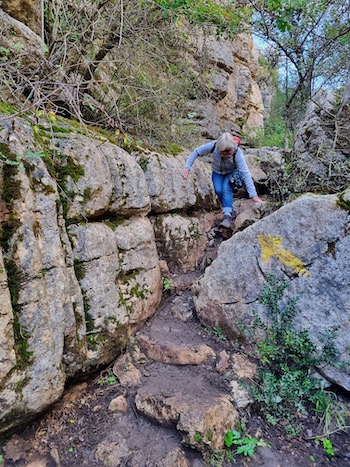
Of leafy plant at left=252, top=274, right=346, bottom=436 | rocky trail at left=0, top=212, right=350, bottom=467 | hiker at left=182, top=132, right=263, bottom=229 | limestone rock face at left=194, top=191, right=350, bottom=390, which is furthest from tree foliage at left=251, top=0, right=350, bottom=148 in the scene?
rocky trail at left=0, top=212, right=350, bottom=467

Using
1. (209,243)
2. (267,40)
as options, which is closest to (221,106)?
(267,40)

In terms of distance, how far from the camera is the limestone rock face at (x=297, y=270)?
293 cm

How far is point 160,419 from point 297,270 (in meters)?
2.11

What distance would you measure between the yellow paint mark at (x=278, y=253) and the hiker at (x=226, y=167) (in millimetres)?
1299

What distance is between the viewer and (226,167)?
494cm

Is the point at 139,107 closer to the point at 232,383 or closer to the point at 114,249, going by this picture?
the point at 114,249

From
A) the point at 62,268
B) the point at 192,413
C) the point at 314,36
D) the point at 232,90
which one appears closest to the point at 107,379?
the point at 192,413

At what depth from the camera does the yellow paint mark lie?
10.4 ft

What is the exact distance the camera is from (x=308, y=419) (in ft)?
8.81

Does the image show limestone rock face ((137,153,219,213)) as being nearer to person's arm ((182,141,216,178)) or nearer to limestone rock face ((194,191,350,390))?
person's arm ((182,141,216,178))

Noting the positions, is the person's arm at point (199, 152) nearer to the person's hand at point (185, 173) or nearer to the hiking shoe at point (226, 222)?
the person's hand at point (185, 173)

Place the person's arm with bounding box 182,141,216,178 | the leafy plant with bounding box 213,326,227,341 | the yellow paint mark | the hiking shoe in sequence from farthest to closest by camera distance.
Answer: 1. the hiking shoe
2. the person's arm with bounding box 182,141,216,178
3. the leafy plant with bounding box 213,326,227,341
4. the yellow paint mark

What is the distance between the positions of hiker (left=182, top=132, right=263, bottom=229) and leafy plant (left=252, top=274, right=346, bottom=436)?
2.07 m

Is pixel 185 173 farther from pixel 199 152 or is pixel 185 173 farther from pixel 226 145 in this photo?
pixel 226 145
